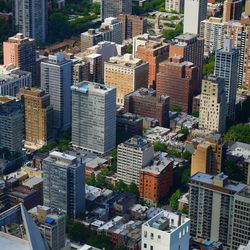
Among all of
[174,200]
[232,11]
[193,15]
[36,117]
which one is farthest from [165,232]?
[193,15]

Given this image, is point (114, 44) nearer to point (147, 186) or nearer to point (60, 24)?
point (60, 24)

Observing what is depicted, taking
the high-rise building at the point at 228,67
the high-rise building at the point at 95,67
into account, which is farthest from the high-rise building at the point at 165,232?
the high-rise building at the point at 95,67

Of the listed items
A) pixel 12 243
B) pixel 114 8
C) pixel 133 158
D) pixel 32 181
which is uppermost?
pixel 12 243

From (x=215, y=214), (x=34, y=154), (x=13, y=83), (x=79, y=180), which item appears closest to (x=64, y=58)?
(x=13, y=83)

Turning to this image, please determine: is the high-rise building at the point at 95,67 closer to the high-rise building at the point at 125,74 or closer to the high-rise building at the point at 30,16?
the high-rise building at the point at 125,74

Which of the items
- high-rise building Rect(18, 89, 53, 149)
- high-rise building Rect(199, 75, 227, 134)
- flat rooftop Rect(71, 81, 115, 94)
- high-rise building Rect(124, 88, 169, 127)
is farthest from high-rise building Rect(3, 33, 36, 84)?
high-rise building Rect(199, 75, 227, 134)

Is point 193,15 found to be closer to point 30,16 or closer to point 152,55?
point 152,55

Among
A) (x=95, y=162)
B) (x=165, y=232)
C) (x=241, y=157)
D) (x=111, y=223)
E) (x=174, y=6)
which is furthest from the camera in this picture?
(x=174, y=6)

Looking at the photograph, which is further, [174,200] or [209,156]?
[209,156]
